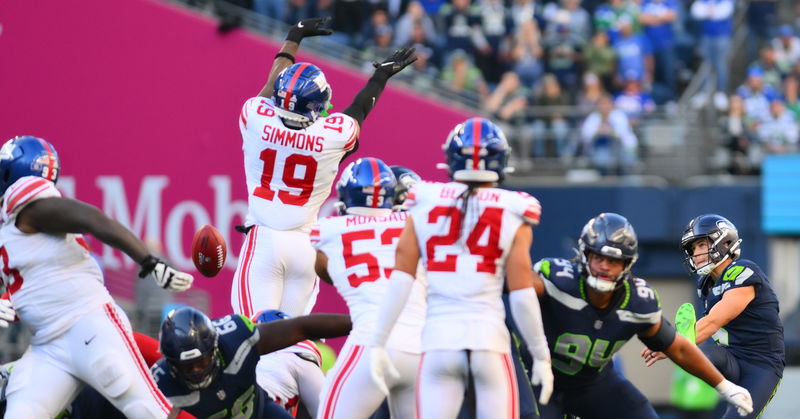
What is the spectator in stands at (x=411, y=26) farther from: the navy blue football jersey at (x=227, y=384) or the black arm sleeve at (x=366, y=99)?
the navy blue football jersey at (x=227, y=384)

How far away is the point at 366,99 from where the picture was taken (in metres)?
9.55

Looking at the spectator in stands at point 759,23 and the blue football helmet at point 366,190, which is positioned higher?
the spectator in stands at point 759,23

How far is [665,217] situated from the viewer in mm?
17641

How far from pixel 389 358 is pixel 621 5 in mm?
12206

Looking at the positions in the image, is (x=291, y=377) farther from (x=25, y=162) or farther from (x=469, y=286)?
(x=25, y=162)

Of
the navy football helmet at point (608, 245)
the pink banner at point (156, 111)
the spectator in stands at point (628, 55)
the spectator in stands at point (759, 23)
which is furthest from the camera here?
the spectator in stands at point (759, 23)

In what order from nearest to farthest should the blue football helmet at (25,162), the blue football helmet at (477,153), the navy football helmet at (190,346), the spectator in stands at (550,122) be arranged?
1. the blue football helmet at (477,153)
2. the navy football helmet at (190,346)
3. the blue football helmet at (25,162)
4. the spectator in stands at (550,122)

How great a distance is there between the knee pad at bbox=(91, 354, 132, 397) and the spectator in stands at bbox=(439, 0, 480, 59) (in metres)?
11.2

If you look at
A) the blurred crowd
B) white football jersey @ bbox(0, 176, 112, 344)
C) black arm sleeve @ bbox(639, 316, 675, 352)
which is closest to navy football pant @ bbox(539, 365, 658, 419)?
black arm sleeve @ bbox(639, 316, 675, 352)

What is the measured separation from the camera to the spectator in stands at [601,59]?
1812 centimetres

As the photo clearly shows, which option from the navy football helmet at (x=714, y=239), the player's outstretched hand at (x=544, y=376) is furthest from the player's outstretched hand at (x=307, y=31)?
the player's outstretched hand at (x=544, y=376)

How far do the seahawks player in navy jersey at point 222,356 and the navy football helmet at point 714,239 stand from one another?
2.48 meters

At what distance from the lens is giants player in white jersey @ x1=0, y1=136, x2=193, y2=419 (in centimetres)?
728

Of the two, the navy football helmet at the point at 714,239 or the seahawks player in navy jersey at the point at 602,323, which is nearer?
the seahawks player in navy jersey at the point at 602,323
